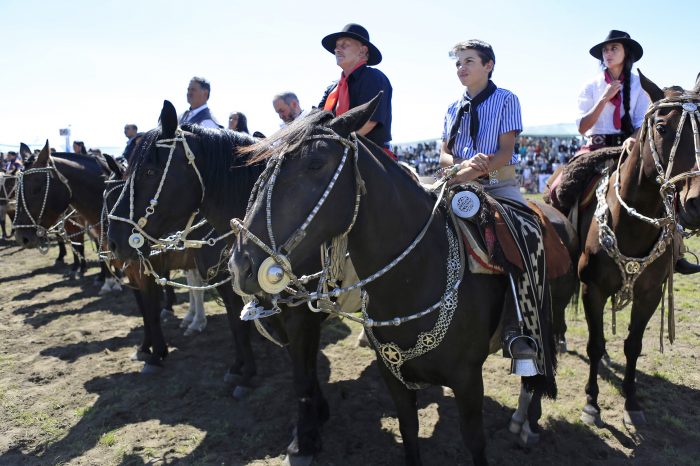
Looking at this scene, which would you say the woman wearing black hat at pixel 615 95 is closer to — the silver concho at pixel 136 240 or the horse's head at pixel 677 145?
the horse's head at pixel 677 145

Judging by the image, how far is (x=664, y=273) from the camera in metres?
4.19

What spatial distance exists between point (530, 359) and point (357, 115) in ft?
5.76

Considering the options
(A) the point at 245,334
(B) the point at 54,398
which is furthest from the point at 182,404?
(B) the point at 54,398

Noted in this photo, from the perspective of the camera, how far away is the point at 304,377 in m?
4.08

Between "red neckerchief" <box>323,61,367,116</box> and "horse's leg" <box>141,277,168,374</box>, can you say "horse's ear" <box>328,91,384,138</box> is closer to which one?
"red neckerchief" <box>323,61,367,116</box>

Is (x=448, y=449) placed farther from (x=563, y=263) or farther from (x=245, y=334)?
(x=245, y=334)

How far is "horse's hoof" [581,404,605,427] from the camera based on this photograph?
435cm

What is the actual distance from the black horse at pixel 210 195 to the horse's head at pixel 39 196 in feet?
11.9

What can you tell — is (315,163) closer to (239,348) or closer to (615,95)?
(239,348)

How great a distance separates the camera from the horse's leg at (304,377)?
396cm

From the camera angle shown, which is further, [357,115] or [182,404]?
[182,404]

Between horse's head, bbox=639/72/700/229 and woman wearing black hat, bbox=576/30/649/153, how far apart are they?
46.6 inches

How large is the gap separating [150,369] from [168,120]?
11.4 feet

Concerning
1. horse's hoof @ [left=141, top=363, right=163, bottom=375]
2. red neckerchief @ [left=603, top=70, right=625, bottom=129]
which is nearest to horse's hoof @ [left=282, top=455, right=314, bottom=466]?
horse's hoof @ [left=141, top=363, right=163, bottom=375]
